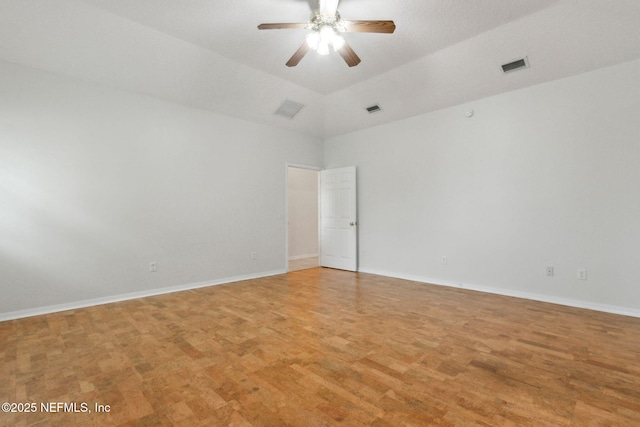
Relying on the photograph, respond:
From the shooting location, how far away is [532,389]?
186cm

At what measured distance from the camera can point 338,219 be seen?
6.20 metres

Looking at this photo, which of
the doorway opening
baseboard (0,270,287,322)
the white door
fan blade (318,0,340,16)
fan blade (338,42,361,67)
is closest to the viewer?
fan blade (318,0,340,16)

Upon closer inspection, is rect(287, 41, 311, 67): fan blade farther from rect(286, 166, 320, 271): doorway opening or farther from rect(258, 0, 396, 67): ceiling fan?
rect(286, 166, 320, 271): doorway opening

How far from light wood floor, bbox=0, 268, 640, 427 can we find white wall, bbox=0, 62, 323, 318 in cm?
54

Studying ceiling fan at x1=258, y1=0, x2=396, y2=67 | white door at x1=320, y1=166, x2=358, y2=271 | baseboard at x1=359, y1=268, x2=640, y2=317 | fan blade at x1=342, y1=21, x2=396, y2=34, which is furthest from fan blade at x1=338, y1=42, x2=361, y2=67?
baseboard at x1=359, y1=268, x2=640, y2=317

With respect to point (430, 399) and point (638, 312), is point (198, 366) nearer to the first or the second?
point (430, 399)

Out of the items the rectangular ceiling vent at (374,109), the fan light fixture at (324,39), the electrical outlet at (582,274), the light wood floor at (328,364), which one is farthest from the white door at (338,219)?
the electrical outlet at (582,274)

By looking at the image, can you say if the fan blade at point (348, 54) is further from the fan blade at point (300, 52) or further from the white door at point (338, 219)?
the white door at point (338, 219)

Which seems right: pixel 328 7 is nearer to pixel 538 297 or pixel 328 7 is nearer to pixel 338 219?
pixel 338 219

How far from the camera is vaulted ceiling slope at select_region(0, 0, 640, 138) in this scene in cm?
290

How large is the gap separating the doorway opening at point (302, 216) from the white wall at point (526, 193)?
2.72 metres

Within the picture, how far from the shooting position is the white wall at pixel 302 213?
7.63 m

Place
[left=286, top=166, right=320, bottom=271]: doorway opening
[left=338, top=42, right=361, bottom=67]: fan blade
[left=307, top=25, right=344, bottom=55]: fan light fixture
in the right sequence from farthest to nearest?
[left=286, top=166, right=320, bottom=271]: doorway opening
[left=338, top=42, right=361, bottom=67]: fan blade
[left=307, top=25, right=344, bottom=55]: fan light fixture

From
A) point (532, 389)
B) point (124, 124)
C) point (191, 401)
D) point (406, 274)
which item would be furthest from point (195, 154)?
point (532, 389)
